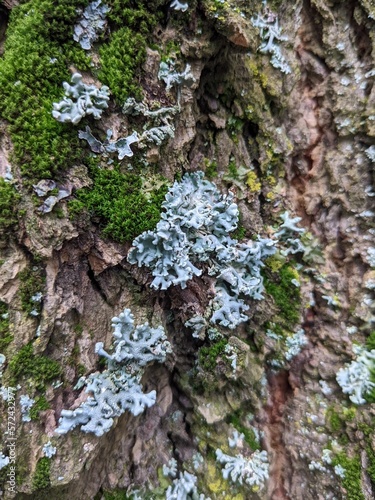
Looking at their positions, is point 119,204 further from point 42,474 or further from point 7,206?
point 42,474

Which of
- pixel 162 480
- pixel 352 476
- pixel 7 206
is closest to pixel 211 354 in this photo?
pixel 162 480

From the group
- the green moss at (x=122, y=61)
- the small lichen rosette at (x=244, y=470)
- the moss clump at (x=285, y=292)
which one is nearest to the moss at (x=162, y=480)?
the small lichen rosette at (x=244, y=470)

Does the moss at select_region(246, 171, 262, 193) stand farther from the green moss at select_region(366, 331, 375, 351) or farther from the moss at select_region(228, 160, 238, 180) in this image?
the green moss at select_region(366, 331, 375, 351)

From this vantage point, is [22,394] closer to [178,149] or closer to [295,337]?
[178,149]

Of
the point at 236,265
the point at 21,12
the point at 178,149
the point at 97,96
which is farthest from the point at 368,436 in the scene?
the point at 21,12

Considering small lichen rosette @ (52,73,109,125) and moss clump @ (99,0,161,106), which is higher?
moss clump @ (99,0,161,106)

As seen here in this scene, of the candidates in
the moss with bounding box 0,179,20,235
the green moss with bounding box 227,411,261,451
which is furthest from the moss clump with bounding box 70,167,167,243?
the green moss with bounding box 227,411,261,451

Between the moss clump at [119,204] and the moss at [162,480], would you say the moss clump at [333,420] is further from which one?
the moss clump at [119,204]
